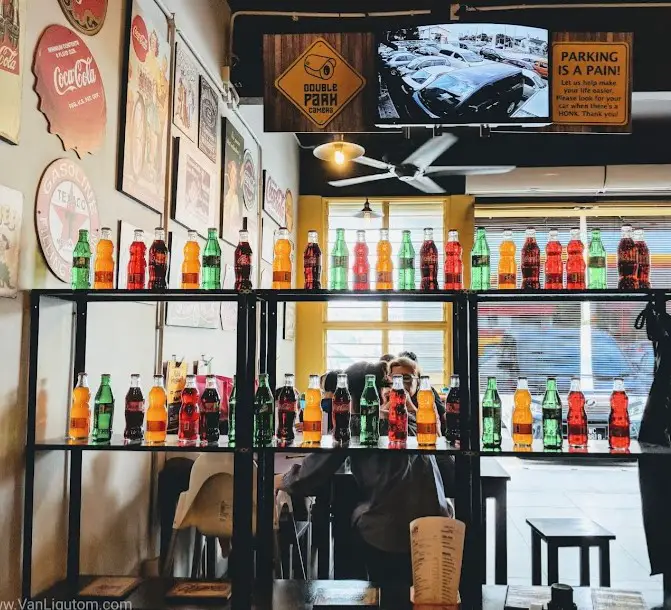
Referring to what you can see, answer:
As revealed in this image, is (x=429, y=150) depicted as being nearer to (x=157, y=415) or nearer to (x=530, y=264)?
(x=530, y=264)

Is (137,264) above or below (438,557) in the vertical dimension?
above

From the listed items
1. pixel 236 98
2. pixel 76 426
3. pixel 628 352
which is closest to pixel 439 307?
pixel 628 352

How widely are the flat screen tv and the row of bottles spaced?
3.88 feet

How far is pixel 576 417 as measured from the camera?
7.16 feet

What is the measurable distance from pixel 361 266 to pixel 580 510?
14.1 feet

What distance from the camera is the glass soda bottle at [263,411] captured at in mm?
2184

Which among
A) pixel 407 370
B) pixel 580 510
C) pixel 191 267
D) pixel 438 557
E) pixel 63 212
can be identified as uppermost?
pixel 63 212

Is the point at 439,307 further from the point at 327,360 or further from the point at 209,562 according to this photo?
the point at 209,562

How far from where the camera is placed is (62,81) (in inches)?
85.0

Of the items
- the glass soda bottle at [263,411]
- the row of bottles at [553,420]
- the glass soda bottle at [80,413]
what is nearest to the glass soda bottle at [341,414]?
the glass soda bottle at [263,411]

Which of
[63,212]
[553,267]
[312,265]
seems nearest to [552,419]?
[553,267]

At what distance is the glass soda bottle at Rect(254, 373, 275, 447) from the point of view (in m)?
2.18

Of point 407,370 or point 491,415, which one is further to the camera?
point 407,370

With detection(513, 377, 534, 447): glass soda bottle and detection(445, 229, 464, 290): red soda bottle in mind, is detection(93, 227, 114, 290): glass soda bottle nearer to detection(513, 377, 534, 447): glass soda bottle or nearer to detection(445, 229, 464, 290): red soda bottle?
detection(445, 229, 464, 290): red soda bottle
